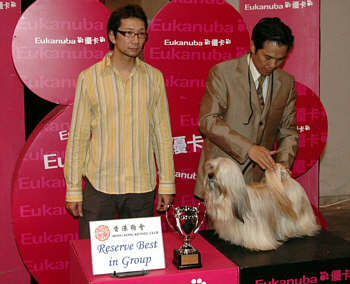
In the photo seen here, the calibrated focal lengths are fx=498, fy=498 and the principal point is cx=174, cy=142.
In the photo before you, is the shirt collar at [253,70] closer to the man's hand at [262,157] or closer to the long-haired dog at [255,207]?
the man's hand at [262,157]

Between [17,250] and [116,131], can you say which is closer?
[116,131]

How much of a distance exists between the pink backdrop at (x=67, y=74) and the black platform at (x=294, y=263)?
4.79ft

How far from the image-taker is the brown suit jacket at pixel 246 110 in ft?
8.98

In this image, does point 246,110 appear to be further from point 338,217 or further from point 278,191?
point 338,217

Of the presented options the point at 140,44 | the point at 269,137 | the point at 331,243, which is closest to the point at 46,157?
the point at 140,44

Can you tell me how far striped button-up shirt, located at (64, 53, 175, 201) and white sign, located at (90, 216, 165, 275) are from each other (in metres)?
0.79

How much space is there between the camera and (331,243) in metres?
2.29

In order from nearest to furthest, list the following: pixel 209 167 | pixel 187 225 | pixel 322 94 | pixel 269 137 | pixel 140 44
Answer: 1. pixel 187 225
2. pixel 209 167
3. pixel 140 44
4. pixel 269 137
5. pixel 322 94

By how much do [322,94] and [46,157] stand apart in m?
3.67

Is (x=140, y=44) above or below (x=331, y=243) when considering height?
above

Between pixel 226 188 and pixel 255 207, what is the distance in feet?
0.64

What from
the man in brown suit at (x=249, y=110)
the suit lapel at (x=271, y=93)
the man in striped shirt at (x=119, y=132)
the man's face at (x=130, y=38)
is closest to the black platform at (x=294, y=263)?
the man in brown suit at (x=249, y=110)

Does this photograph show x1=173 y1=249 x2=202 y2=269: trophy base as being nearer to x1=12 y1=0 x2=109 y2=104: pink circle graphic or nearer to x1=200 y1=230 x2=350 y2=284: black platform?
x1=200 y1=230 x2=350 y2=284: black platform

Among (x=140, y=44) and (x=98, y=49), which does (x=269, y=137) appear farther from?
(x=98, y=49)
